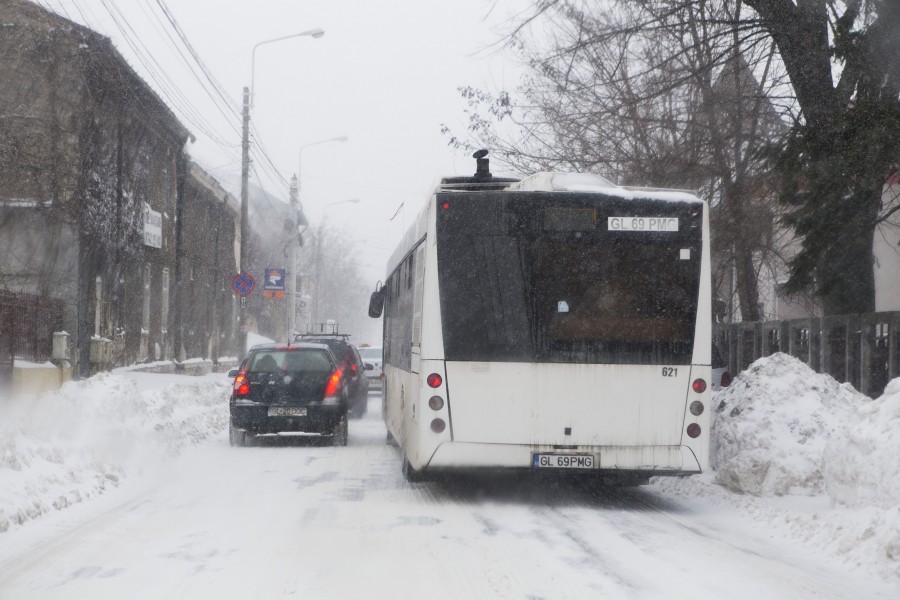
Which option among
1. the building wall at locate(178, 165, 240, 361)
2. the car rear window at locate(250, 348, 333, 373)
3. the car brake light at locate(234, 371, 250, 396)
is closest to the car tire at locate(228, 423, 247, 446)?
the car brake light at locate(234, 371, 250, 396)

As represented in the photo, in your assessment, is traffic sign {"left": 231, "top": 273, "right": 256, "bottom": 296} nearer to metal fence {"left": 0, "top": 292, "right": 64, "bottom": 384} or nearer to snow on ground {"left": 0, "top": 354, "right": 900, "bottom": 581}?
metal fence {"left": 0, "top": 292, "right": 64, "bottom": 384}

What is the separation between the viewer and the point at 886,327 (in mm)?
14180

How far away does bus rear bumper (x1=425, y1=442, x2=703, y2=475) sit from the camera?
10.3 metres

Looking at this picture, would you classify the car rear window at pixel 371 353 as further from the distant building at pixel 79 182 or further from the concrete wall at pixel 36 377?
the concrete wall at pixel 36 377

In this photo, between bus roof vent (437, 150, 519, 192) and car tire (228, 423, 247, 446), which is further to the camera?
car tire (228, 423, 247, 446)

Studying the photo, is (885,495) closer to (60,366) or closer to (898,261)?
(60,366)

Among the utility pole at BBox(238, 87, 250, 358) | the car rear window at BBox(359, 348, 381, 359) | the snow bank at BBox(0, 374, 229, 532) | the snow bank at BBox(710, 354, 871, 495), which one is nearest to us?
the snow bank at BBox(0, 374, 229, 532)

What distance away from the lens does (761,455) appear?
424 inches

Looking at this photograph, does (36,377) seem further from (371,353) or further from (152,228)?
(371,353)

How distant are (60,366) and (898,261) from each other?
20.8 meters

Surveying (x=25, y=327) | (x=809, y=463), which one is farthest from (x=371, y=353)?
(x=809, y=463)

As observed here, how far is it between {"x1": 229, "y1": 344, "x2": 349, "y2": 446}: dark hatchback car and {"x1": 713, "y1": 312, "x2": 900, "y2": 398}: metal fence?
6.98 meters

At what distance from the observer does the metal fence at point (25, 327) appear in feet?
63.1

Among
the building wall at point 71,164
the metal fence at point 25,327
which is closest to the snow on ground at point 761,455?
the metal fence at point 25,327
